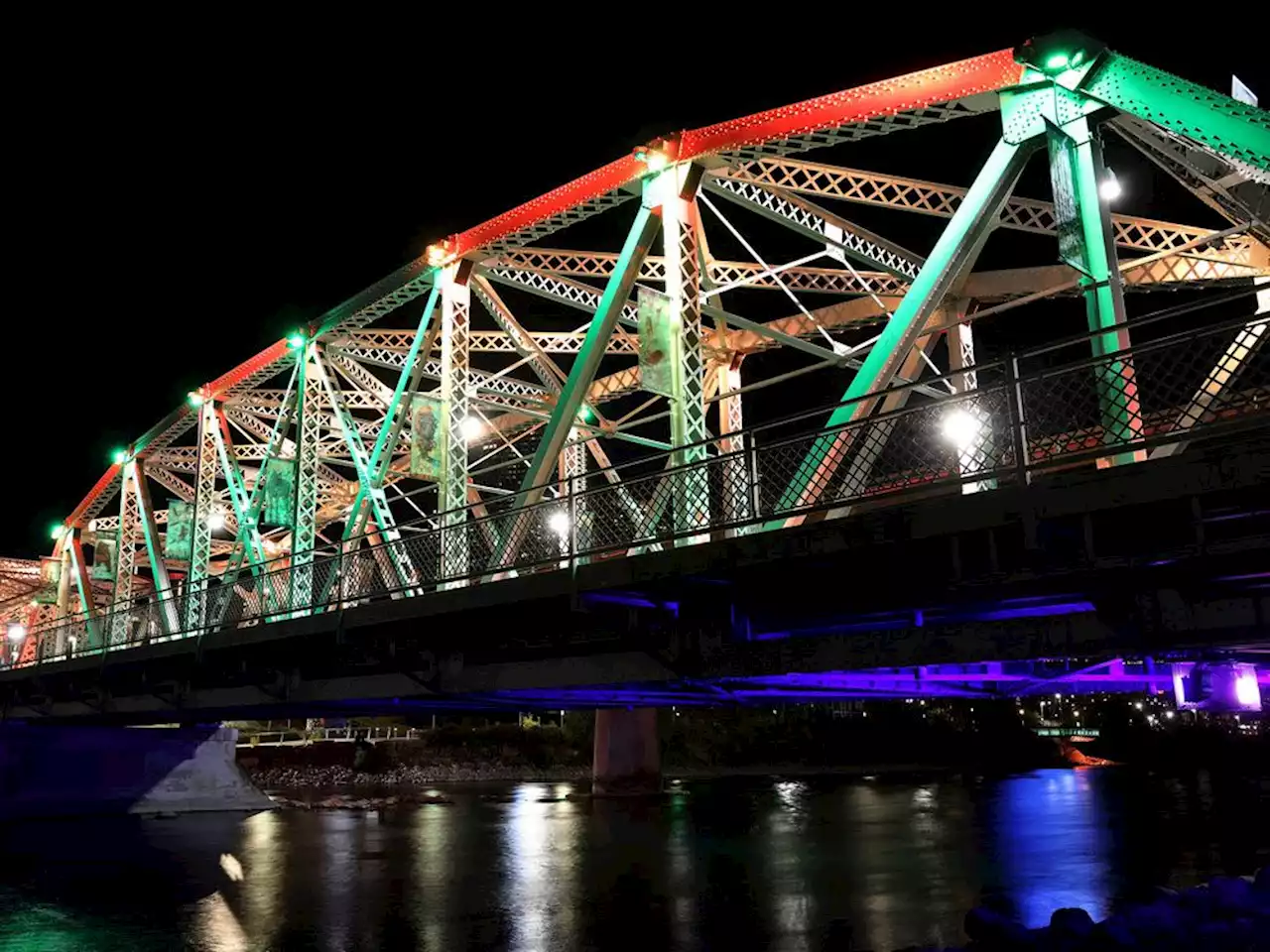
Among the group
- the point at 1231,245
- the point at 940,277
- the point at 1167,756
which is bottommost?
the point at 1167,756

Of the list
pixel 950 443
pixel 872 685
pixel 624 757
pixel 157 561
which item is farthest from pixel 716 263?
pixel 624 757

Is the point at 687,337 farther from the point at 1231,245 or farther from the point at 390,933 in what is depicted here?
the point at 1231,245

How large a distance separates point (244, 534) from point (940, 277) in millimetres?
→ 19127

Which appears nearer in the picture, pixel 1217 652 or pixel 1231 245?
pixel 1217 652

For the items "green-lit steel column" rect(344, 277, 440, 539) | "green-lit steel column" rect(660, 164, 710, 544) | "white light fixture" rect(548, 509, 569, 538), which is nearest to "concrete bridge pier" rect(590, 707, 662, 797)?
"green-lit steel column" rect(344, 277, 440, 539)

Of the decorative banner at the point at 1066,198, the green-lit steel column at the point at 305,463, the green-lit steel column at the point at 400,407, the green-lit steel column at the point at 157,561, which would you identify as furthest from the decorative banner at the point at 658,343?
the green-lit steel column at the point at 157,561

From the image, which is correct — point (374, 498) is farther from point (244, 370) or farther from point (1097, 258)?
point (1097, 258)

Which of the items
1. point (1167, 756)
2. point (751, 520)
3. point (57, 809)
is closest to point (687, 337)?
point (751, 520)

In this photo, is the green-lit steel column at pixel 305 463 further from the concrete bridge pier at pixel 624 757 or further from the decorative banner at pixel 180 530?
the concrete bridge pier at pixel 624 757

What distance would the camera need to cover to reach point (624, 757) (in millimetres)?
44219

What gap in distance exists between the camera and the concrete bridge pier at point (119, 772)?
35781mm

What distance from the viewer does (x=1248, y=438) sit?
27.8 ft

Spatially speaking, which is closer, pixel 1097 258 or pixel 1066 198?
pixel 1097 258

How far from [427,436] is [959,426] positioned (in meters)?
11.7
